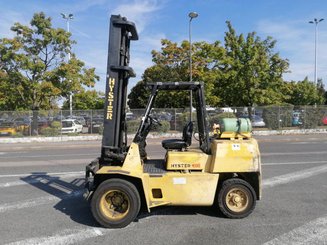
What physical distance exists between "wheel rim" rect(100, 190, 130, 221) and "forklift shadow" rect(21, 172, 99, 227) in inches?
11.4

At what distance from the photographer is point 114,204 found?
6.04 meters

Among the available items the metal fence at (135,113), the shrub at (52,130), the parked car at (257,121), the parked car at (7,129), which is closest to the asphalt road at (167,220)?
the metal fence at (135,113)

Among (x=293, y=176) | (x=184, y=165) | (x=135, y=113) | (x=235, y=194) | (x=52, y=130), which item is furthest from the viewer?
(x=52, y=130)

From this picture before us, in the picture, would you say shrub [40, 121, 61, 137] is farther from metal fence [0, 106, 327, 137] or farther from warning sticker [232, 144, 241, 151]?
warning sticker [232, 144, 241, 151]

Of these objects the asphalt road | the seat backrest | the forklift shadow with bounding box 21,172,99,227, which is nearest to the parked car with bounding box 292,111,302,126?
the asphalt road

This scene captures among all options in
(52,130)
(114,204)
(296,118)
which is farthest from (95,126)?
(114,204)

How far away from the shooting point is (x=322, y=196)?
7875 millimetres

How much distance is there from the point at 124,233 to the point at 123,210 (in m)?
0.49

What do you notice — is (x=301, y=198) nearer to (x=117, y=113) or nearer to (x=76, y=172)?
(x=117, y=113)

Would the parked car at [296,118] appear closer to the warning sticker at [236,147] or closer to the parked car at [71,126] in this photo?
the parked car at [71,126]

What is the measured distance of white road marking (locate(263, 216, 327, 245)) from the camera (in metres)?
5.12

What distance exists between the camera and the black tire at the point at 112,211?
231 inches

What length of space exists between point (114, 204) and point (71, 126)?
21.3 metres

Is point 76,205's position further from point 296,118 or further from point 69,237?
point 296,118
